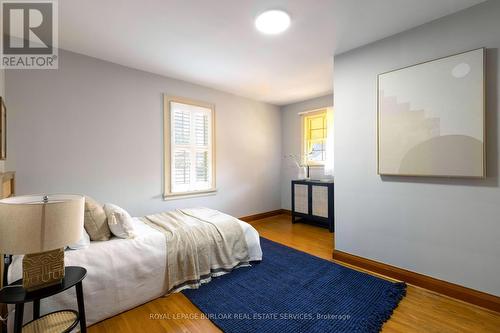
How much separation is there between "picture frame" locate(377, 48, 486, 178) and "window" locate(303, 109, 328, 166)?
6.98 feet

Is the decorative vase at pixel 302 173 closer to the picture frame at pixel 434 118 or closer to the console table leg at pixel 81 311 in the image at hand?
the picture frame at pixel 434 118

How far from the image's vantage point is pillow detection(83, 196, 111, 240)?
2.01 metres

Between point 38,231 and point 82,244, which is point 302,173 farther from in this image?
point 38,231

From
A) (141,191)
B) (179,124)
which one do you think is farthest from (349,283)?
(179,124)

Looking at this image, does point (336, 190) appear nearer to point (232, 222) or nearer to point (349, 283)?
point (349, 283)

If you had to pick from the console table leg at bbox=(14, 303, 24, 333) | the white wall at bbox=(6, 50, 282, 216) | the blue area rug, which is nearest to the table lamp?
the console table leg at bbox=(14, 303, 24, 333)

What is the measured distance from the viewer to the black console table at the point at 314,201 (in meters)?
3.99

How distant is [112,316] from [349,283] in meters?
2.20

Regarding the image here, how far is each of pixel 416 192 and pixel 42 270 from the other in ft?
10.1

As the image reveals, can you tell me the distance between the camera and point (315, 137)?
4.74 m

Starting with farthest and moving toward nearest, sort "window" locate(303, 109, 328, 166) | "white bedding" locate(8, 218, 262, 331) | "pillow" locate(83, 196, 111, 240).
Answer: "window" locate(303, 109, 328, 166)
"pillow" locate(83, 196, 111, 240)
"white bedding" locate(8, 218, 262, 331)

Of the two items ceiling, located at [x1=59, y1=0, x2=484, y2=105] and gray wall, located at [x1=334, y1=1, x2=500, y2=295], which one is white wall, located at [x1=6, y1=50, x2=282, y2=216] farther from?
gray wall, located at [x1=334, y1=1, x2=500, y2=295]

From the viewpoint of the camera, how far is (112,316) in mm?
1839

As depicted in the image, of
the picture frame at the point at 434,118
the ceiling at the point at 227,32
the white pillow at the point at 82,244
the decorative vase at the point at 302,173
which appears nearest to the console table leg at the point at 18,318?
the white pillow at the point at 82,244
